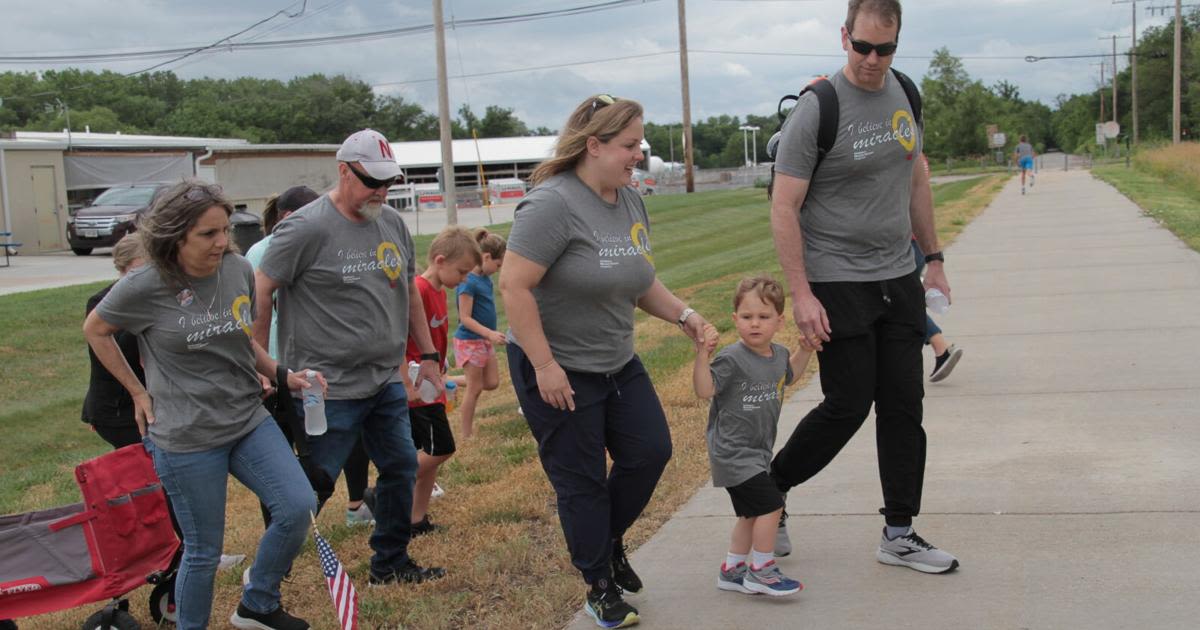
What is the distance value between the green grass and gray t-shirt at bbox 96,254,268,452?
1356cm

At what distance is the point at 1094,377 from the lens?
789 cm

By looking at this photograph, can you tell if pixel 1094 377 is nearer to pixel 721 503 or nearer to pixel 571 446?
pixel 721 503

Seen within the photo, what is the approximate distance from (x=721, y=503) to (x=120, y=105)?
314ft

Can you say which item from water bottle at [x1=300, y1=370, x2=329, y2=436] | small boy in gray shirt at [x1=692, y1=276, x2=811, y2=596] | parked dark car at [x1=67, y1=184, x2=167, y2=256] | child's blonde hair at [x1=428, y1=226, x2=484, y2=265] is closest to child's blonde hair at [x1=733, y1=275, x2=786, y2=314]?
small boy in gray shirt at [x1=692, y1=276, x2=811, y2=596]

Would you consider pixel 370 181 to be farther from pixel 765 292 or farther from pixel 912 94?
pixel 912 94

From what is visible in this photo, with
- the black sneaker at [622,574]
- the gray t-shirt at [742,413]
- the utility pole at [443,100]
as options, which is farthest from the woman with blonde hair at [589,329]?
the utility pole at [443,100]

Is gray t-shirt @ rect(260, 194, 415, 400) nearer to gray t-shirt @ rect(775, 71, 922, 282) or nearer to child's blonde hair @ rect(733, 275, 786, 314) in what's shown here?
child's blonde hair @ rect(733, 275, 786, 314)

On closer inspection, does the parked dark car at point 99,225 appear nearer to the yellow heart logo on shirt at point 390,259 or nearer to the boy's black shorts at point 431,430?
the boy's black shorts at point 431,430

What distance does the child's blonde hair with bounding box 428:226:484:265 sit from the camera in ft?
19.7

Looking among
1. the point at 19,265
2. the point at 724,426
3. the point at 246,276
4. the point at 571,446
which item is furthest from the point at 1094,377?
the point at 19,265

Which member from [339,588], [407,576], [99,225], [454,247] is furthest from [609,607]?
[99,225]

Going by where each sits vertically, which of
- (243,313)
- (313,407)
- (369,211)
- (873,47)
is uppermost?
(873,47)

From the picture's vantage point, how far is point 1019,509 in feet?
17.1

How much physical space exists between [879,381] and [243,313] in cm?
243
